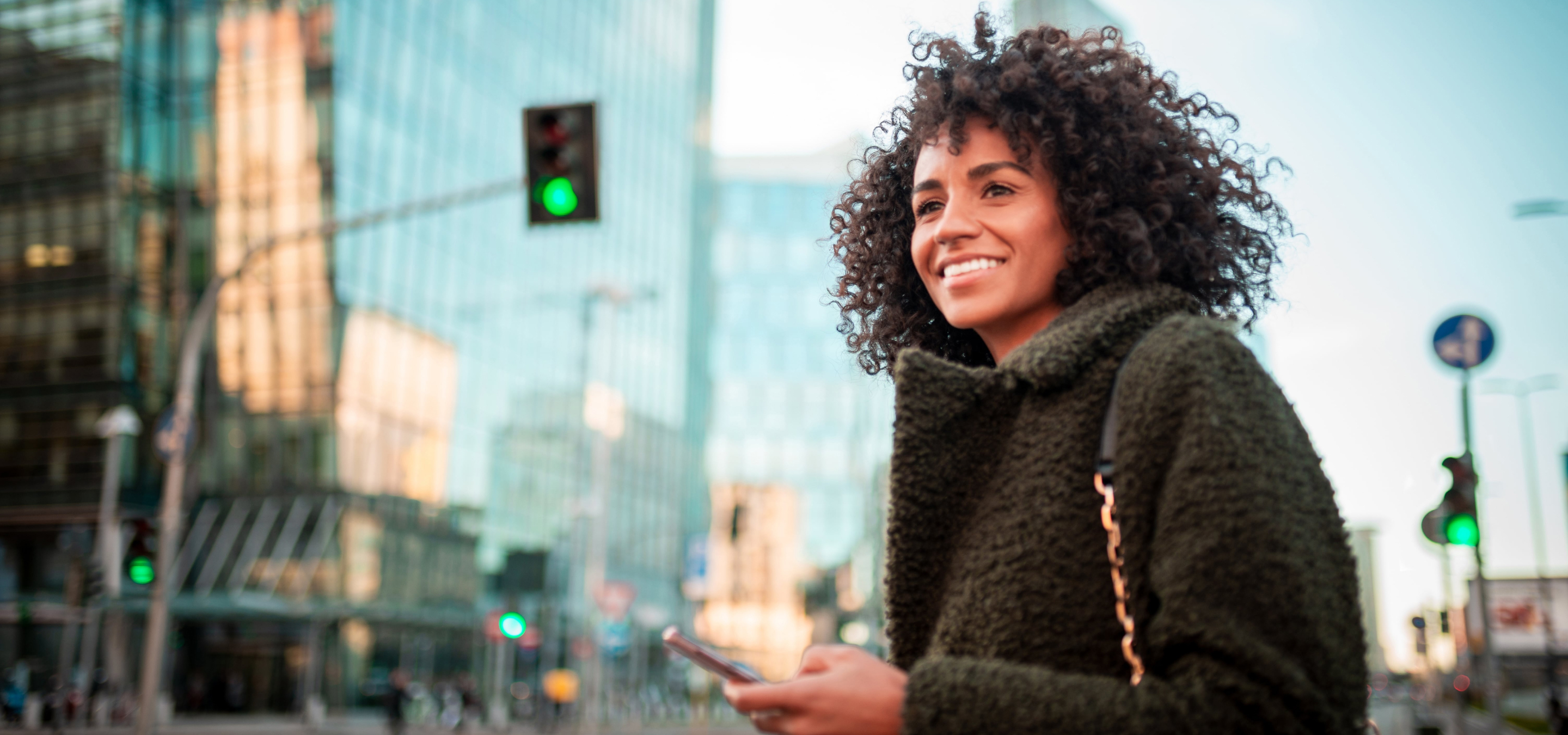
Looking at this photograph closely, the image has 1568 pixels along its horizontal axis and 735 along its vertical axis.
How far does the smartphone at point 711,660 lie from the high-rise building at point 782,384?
69521 mm

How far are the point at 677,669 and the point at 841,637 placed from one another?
8750 millimetres

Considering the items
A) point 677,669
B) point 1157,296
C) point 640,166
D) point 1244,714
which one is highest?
point 640,166

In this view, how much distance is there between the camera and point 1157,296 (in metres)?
1.63

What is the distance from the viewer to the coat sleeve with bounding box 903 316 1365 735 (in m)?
1.24

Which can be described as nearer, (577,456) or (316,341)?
(316,341)

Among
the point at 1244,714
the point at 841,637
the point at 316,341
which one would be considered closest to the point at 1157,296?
the point at 1244,714

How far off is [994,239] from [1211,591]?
758 millimetres

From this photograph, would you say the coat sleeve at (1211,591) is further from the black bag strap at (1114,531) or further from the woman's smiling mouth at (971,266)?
the woman's smiling mouth at (971,266)

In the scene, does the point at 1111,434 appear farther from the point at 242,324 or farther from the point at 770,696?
the point at 242,324

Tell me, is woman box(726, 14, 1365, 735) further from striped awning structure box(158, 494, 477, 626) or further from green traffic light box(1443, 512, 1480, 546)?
striped awning structure box(158, 494, 477, 626)

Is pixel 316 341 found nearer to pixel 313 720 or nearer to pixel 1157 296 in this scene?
pixel 313 720

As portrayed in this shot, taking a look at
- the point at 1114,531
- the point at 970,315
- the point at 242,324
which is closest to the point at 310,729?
the point at 242,324

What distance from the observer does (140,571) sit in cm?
1275

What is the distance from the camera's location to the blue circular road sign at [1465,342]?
471 inches
